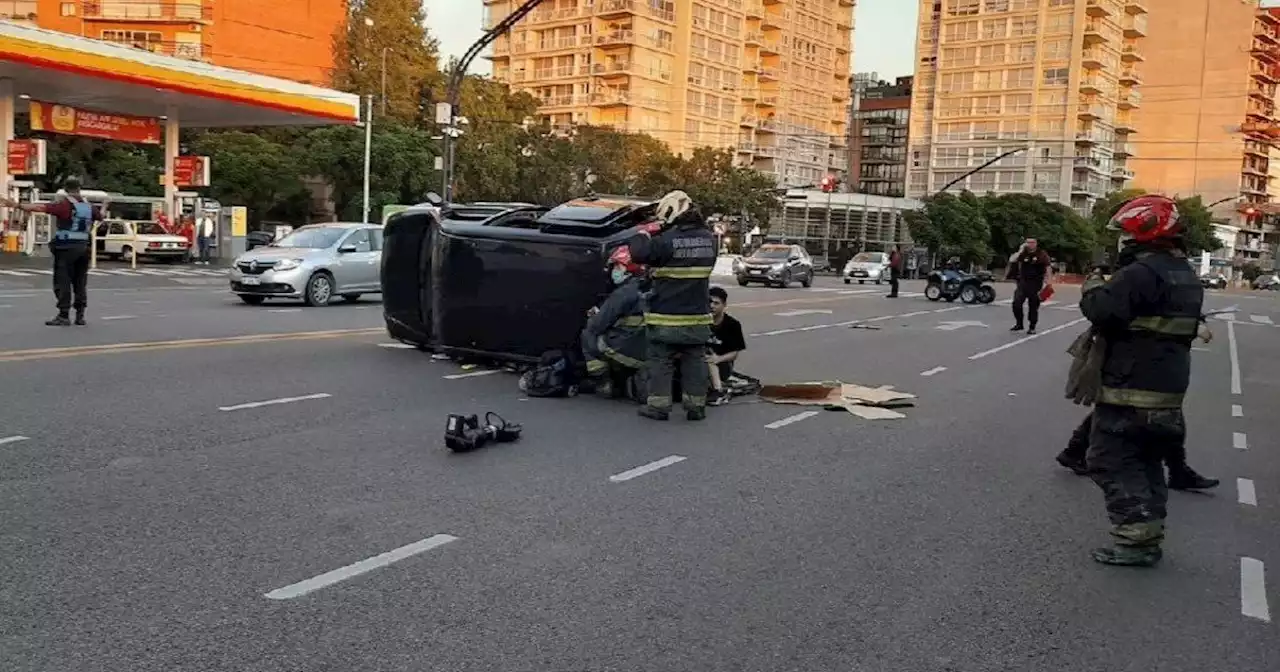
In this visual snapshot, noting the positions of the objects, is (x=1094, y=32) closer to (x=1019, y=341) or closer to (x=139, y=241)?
(x=139, y=241)

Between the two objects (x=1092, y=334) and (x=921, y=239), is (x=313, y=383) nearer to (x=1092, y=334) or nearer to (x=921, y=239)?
(x=1092, y=334)

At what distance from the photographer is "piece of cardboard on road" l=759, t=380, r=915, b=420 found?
1049 cm

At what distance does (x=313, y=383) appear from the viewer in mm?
10633

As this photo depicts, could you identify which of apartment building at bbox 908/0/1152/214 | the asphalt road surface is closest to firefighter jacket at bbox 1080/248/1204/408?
the asphalt road surface

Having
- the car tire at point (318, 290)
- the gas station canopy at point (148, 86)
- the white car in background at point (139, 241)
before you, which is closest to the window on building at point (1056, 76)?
the gas station canopy at point (148, 86)

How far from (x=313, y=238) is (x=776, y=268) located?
2264cm

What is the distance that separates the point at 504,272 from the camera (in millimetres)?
11727

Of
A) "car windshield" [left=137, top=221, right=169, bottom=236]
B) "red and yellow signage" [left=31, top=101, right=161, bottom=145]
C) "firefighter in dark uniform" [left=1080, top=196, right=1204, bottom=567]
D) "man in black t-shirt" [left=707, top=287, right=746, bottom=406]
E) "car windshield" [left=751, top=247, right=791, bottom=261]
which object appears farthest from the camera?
"car windshield" [left=751, top=247, right=791, bottom=261]

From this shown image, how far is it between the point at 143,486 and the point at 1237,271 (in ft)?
418

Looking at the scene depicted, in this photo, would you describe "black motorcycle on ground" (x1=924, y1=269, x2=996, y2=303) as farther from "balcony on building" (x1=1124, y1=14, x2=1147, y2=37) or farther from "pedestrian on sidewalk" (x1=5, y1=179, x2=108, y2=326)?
"balcony on building" (x1=1124, y1=14, x2=1147, y2=37)

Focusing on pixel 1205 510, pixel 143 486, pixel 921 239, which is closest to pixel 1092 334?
pixel 1205 510

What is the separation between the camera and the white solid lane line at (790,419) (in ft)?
31.3

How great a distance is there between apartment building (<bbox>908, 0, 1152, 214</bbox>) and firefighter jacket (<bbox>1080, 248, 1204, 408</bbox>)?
98876 mm

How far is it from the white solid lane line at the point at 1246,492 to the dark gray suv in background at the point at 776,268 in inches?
1286
